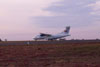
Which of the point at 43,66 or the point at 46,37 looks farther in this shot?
the point at 46,37

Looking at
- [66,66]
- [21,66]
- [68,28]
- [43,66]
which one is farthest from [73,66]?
[68,28]

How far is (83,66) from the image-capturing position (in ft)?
70.8

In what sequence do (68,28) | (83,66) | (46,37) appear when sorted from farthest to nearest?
(68,28), (46,37), (83,66)

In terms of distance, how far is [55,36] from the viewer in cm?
13762

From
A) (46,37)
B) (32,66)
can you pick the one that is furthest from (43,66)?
(46,37)

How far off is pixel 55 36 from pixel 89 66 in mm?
115897

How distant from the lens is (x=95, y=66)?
71.7ft

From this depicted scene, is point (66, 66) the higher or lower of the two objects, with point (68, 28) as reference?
lower

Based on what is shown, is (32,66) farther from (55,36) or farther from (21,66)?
(55,36)

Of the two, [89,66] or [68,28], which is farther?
[68,28]

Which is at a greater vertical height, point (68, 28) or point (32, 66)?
point (68, 28)

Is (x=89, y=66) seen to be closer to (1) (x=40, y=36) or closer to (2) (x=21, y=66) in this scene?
(2) (x=21, y=66)

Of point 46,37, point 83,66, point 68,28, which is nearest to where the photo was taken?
point 83,66

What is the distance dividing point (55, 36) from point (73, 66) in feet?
381
